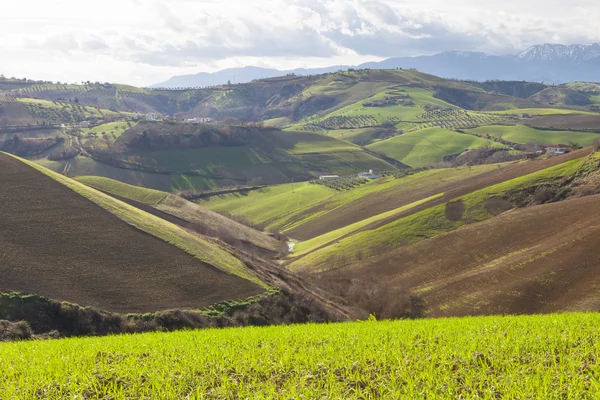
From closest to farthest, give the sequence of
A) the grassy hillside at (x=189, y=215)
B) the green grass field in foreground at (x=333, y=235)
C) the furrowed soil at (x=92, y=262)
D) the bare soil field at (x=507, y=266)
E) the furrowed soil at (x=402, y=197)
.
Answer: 1. the furrowed soil at (x=92, y=262)
2. the bare soil field at (x=507, y=266)
3. the grassy hillside at (x=189, y=215)
4. the green grass field in foreground at (x=333, y=235)
5. the furrowed soil at (x=402, y=197)

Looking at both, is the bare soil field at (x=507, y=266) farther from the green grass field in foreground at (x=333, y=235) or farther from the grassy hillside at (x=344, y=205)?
the grassy hillside at (x=344, y=205)

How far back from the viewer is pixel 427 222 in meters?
115

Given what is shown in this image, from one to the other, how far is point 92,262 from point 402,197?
115 metres

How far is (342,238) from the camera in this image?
12356 centimetres

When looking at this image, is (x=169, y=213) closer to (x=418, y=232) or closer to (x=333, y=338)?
(x=418, y=232)

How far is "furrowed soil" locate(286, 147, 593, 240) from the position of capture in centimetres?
12925

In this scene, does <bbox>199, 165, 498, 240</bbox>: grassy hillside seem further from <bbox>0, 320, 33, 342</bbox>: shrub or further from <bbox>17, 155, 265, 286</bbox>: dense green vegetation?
<bbox>0, 320, 33, 342</bbox>: shrub

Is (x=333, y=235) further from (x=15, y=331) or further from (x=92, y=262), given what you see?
(x=15, y=331)

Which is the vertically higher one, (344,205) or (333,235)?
(344,205)

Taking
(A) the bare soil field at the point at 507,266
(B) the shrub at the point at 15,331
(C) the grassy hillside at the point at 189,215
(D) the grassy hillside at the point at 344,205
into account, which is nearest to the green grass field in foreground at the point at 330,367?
(B) the shrub at the point at 15,331

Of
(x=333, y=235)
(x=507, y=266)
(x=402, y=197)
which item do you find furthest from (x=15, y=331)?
(x=402, y=197)

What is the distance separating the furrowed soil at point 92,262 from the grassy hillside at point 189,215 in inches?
1717

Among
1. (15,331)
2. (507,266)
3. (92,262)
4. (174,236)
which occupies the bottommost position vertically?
(507,266)

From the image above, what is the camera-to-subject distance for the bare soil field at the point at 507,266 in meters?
62.9
